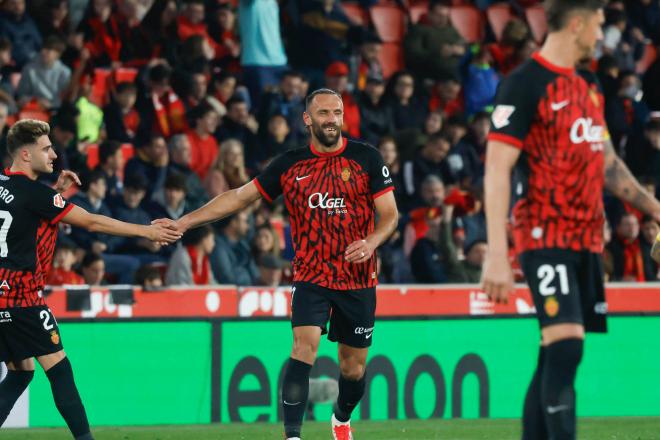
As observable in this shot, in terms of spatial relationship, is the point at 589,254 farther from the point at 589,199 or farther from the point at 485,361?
the point at 485,361

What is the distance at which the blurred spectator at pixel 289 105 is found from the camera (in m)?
16.9

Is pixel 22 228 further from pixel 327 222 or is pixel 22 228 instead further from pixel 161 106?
pixel 161 106

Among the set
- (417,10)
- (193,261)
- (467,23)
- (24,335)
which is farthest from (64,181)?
(467,23)

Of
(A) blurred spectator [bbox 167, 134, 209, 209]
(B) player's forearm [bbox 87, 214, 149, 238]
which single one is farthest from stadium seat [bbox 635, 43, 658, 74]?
(B) player's forearm [bbox 87, 214, 149, 238]

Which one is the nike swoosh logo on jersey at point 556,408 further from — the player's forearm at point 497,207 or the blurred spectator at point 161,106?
the blurred spectator at point 161,106

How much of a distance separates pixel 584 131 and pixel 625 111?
41.9 ft

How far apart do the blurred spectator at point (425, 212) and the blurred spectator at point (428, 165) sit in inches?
16.1

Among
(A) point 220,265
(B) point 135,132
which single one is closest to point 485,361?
(A) point 220,265

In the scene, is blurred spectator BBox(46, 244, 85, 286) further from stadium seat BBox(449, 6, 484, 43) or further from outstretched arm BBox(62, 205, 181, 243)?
stadium seat BBox(449, 6, 484, 43)

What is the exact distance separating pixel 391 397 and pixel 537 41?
9.88 m

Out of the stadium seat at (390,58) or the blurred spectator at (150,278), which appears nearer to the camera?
the blurred spectator at (150,278)

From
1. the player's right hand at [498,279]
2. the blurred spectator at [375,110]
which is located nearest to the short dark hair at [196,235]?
the blurred spectator at [375,110]

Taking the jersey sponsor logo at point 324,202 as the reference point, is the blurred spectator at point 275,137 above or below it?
above

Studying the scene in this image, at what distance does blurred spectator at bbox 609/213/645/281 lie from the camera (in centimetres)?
1622
